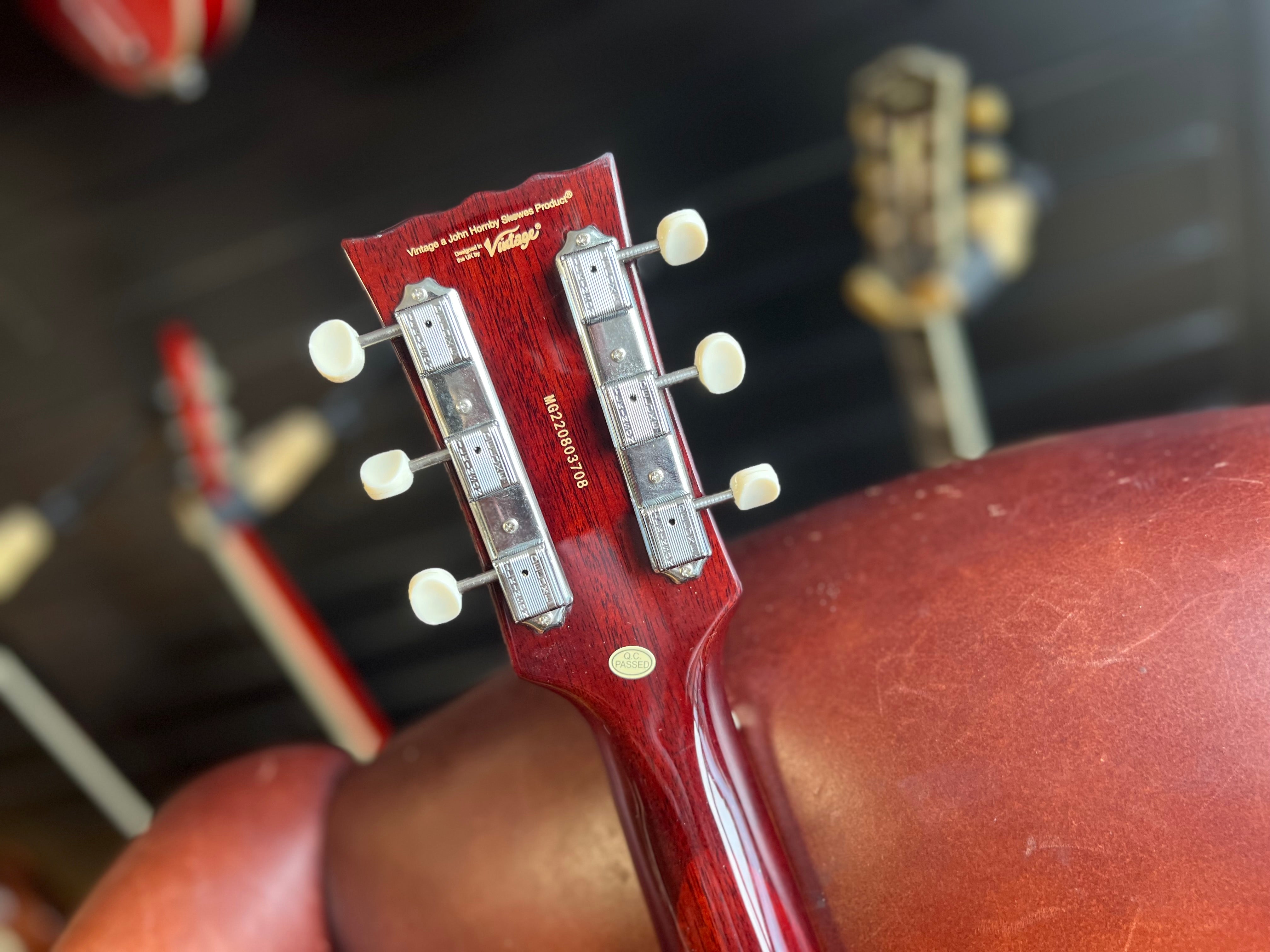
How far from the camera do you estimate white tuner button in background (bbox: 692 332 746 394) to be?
0.60 metres

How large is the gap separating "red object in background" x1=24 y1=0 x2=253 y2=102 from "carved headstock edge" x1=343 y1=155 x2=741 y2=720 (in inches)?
47.5

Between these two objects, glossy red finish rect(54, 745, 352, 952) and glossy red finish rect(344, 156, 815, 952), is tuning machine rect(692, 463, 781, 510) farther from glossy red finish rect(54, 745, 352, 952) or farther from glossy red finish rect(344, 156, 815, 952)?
glossy red finish rect(54, 745, 352, 952)

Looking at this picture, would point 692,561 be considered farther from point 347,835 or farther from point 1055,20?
point 1055,20

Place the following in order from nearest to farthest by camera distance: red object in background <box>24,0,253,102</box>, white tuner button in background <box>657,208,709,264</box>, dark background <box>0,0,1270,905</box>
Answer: white tuner button in background <box>657,208,709,264</box> → red object in background <box>24,0,253,102</box> → dark background <box>0,0,1270,905</box>

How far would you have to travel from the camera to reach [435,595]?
609 millimetres

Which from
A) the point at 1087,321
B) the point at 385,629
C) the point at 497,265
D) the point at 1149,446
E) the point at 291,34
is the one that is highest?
the point at 291,34

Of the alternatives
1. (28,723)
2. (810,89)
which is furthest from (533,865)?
(28,723)

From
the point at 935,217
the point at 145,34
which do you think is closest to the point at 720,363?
the point at 935,217

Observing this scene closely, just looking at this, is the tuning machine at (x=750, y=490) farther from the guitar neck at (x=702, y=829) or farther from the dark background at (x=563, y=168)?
the dark background at (x=563, y=168)

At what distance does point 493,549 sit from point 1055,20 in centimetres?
171

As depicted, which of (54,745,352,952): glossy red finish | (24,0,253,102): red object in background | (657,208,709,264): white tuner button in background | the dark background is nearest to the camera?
(657,208,709,264): white tuner button in background

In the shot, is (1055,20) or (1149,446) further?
(1055,20)

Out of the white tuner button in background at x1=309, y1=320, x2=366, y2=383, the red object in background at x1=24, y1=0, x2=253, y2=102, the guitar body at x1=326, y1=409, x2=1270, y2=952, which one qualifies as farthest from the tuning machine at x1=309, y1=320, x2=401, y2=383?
the red object in background at x1=24, y1=0, x2=253, y2=102

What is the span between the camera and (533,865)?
2.32ft
